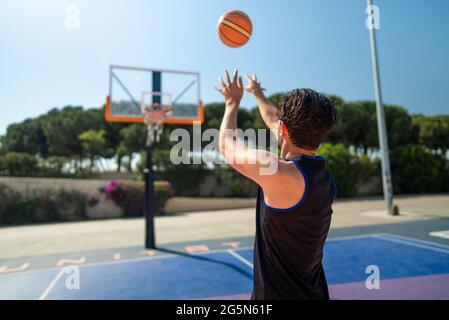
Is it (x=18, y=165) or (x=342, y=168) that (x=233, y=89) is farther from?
(x=342, y=168)

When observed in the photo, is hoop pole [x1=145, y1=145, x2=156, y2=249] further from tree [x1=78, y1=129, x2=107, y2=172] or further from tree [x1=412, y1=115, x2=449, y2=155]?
tree [x1=412, y1=115, x2=449, y2=155]

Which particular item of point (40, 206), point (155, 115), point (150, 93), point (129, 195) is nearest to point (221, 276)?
point (155, 115)

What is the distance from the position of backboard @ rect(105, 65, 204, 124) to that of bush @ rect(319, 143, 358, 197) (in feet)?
49.6

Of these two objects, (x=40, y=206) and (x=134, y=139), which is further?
(x=134, y=139)

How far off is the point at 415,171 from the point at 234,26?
2670cm

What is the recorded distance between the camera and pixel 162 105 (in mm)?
9766

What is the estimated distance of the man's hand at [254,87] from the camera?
2.46 m

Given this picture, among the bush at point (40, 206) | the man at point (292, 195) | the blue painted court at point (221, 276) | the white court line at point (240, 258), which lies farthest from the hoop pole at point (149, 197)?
the bush at point (40, 206)

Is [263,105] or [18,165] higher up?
[263,105]

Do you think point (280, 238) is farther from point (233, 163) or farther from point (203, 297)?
point (203, 297)

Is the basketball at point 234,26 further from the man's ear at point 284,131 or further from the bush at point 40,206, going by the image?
the bush at point 40,206

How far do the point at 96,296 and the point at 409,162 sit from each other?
1051 inches

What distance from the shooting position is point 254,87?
2465 mm

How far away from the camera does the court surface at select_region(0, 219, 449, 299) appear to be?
5.07m
